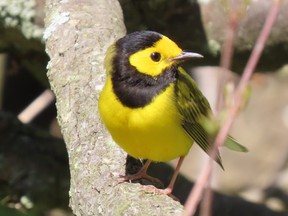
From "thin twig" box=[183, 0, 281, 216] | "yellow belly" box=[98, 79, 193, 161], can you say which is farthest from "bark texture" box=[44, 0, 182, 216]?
"thin twig" box=[183, 0, 281, 216]

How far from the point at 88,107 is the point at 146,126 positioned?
0.66ft

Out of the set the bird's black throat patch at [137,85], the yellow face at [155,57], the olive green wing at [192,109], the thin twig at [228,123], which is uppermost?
the thin twig at [228,123]

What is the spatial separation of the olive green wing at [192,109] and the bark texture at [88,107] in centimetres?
25

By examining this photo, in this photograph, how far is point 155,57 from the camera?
2367 mm

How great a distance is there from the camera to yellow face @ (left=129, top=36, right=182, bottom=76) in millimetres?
2336

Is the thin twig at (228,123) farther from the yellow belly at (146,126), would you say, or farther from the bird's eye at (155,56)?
the bird's eye at (155,56)

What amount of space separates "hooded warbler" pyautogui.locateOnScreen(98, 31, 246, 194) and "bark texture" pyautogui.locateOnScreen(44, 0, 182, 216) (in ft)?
0.23

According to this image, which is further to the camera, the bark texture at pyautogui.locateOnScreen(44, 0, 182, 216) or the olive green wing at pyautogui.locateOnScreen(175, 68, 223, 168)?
the olive green wing at pyautogui.locateOnScreen(175, 68, 223, 168)

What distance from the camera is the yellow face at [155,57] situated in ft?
7.66

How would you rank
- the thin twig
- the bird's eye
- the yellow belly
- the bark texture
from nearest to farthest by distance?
the thin twig < the bark texture < the yellow belly < the bird's eye

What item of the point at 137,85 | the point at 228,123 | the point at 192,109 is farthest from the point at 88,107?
the point at 228,123

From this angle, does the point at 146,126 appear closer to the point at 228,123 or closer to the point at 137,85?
the point at 137,85

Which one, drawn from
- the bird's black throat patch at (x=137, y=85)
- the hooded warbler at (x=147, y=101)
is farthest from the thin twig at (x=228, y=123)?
the bird's black throat patch at (x=137, y=85)

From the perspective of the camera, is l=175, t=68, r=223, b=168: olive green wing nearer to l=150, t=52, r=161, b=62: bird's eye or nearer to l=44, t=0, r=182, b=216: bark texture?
l=150, t=52, r=161, b=62: bird's eye
